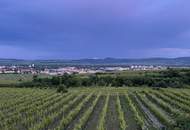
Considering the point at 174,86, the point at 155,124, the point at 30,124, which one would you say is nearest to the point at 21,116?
the point at 30,124

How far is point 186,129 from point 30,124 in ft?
Answer: 26.7

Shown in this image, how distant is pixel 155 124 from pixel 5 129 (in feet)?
26.4

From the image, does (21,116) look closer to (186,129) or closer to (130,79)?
(186,129)


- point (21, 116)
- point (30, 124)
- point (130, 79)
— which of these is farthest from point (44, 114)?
point (130, 79)

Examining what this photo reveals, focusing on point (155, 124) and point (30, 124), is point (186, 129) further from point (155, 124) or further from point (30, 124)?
point (30, 124)

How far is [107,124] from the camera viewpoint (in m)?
22.5

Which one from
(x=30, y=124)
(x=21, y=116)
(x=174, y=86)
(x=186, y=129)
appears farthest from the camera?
(x=174, y=86)

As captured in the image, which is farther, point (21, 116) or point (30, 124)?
point (21, 116)

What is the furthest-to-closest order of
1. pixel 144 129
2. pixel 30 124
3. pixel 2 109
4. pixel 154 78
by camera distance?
pixel 154 78
pixel 2 109
pixel 30 124
pixel 144 129

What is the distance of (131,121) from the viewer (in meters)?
24.0

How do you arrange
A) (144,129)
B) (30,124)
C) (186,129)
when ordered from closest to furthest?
(186,129), (144,129), (30,124)

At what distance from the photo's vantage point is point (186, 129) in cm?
1900

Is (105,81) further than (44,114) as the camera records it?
Yes

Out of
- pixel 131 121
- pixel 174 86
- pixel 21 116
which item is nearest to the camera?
pixel 131 121
